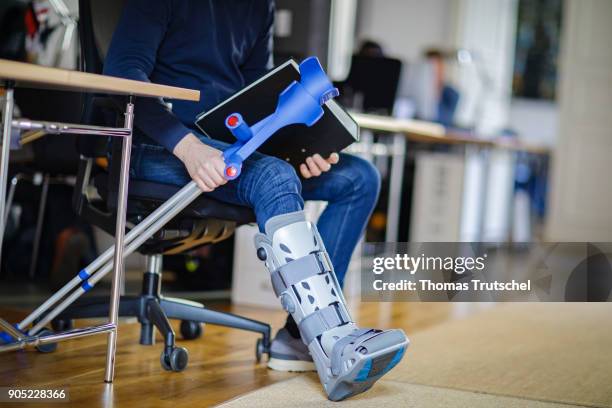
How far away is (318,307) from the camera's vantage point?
1604 millimetres

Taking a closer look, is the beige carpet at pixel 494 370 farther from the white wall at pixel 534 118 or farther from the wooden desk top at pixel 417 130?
the white wall at pixel 534 118

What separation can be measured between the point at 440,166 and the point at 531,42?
5.74 meters

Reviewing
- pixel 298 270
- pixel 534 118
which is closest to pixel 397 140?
pixel 298 270

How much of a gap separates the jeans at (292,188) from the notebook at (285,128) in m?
0.06

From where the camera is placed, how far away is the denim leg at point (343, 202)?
1991 millimetres

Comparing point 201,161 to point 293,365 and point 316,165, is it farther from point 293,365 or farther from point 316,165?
point 293,365

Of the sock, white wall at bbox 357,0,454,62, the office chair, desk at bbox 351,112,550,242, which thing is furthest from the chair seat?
white wall at bbox 357,0,454,62

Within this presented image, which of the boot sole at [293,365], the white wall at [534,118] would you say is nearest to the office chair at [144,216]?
the boot sole at [293,365]

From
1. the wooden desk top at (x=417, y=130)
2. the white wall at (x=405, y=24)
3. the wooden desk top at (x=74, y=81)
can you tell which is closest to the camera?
the wooden desk top at (x=74, y=81)

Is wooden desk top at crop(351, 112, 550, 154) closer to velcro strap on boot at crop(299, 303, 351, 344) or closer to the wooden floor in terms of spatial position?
the wooden floor

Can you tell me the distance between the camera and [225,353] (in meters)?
2.18

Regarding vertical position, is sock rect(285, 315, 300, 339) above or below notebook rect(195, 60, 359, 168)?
below

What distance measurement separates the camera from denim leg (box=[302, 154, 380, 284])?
1.99 m

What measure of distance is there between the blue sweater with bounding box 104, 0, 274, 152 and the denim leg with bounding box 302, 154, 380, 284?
1.01 feet
